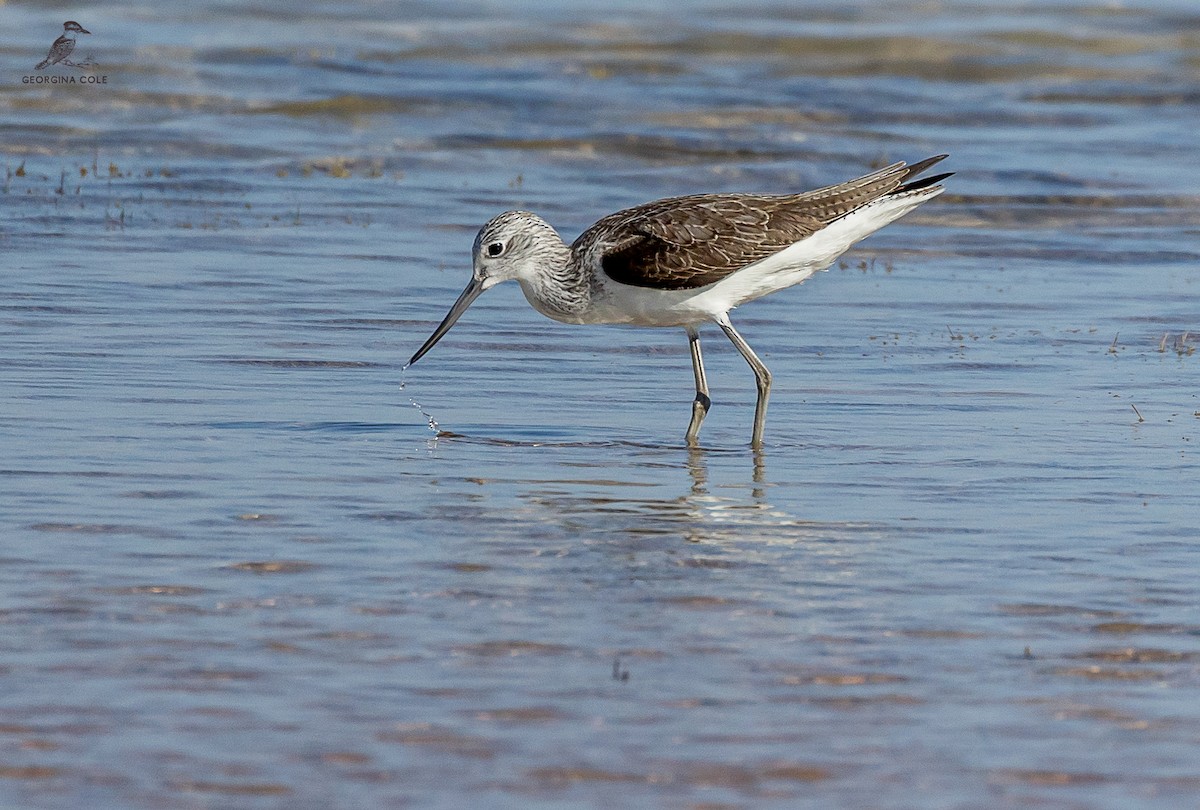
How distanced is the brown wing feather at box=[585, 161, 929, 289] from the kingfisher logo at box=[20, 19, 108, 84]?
13.4 meters

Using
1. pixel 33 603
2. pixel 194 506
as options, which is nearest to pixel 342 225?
pixel 194 506

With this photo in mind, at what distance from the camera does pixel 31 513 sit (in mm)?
6910

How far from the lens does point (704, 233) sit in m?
9.38

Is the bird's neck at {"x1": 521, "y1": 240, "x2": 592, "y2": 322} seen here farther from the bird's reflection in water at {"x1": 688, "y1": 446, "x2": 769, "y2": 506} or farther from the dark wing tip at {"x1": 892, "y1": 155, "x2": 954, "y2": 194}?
the dark wing tip at {"x1": 892, "y1": 155, "x2": 954, "y2": 194}

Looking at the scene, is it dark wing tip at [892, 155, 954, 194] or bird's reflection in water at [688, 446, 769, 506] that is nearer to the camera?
bird's reflection in water at [688, 446, 769, 506]

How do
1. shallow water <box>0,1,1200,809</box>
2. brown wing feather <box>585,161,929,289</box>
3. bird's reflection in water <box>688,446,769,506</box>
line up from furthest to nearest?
brown wing feather <box>585,161,929,289</box> → bird's reflection in water <box>688,446,769,506</box> → shallow water <box>0,1,1200,809</box>

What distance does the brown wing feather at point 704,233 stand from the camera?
9.20 metres

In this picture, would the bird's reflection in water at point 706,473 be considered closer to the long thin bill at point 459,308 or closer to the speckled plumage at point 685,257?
the speckled plumage at point 685,257

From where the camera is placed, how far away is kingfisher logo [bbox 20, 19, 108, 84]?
2236 cm

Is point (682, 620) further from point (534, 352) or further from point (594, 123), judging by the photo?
point (594, 123)

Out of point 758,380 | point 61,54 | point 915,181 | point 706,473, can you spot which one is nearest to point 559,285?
point 758,380

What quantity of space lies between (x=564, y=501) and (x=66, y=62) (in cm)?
1814

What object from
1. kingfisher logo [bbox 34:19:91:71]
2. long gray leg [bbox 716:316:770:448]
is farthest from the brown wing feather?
kingfisher logo [bbox 34:19:91:71]

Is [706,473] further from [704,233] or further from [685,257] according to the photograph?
[704,233]
